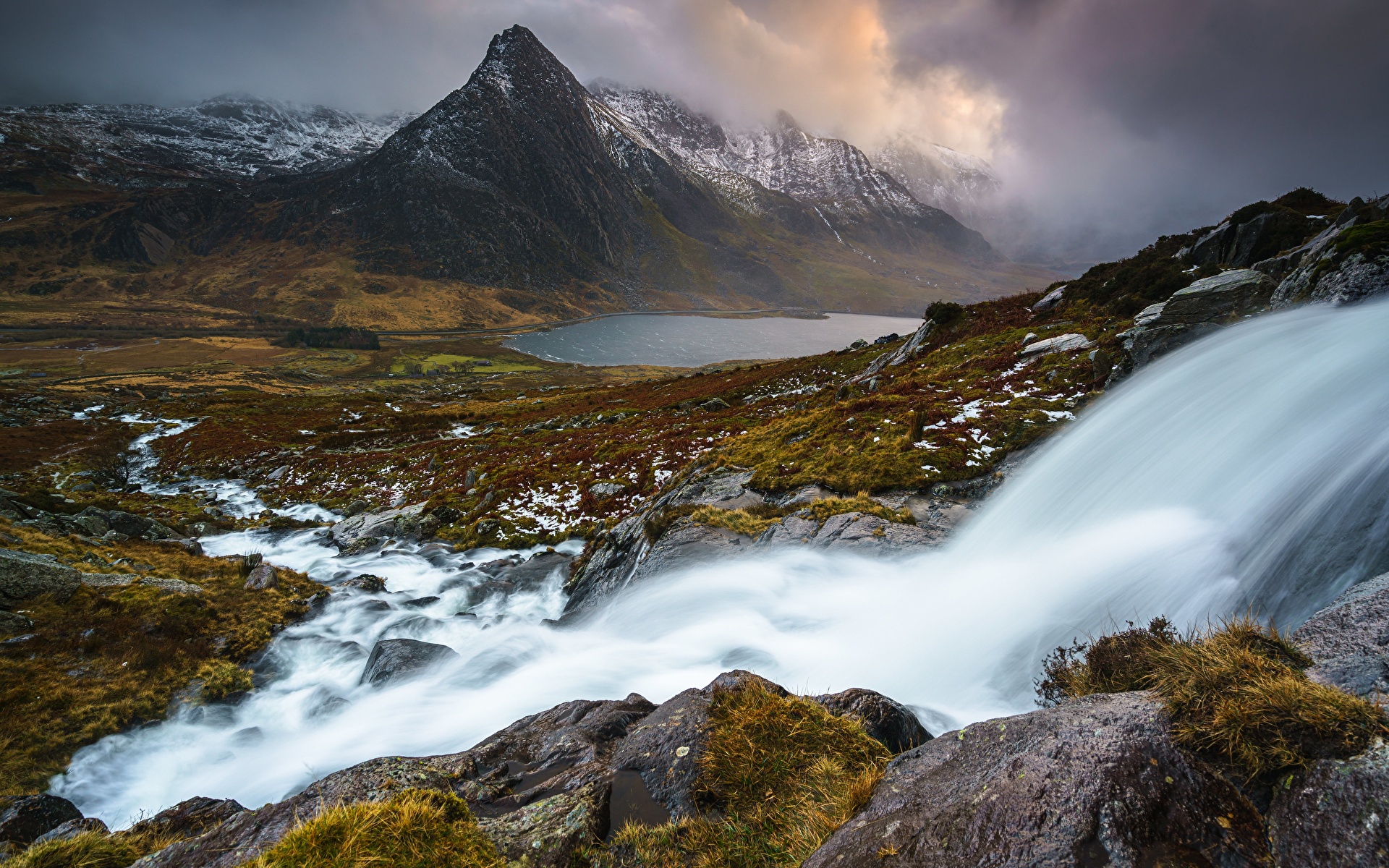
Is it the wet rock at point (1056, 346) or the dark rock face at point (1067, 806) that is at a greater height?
the wet rock at point (1056, 346)

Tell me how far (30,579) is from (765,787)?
1868 cm

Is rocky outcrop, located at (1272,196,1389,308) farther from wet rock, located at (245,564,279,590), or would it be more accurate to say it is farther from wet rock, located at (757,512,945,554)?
wet rock, located at (245,564,279,590)

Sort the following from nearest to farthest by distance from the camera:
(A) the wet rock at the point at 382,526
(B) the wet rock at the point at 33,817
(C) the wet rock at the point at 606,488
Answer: (B) the wet rock at the point at 33,817 → (A) the wet rock at the point at 382,526 → (C) the wet rock at the point at 606,488

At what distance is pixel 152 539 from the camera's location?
19.9 m

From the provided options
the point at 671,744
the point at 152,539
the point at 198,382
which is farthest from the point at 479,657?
the point at 198,382

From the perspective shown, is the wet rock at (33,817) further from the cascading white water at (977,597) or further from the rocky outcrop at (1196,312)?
the rocky outcrop at (1196,312)

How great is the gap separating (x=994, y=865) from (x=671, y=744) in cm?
358

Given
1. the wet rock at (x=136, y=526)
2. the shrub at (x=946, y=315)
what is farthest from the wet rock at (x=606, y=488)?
the shrub at (x=946, y=315)

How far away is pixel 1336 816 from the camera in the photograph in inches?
113

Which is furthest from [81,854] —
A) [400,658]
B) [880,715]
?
[880,715]

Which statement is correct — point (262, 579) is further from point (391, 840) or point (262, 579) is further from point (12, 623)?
point (391, 840)

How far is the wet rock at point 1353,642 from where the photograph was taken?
152 inches

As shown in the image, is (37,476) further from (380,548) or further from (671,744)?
(671,744)

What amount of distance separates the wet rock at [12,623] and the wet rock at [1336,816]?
20364 mm
